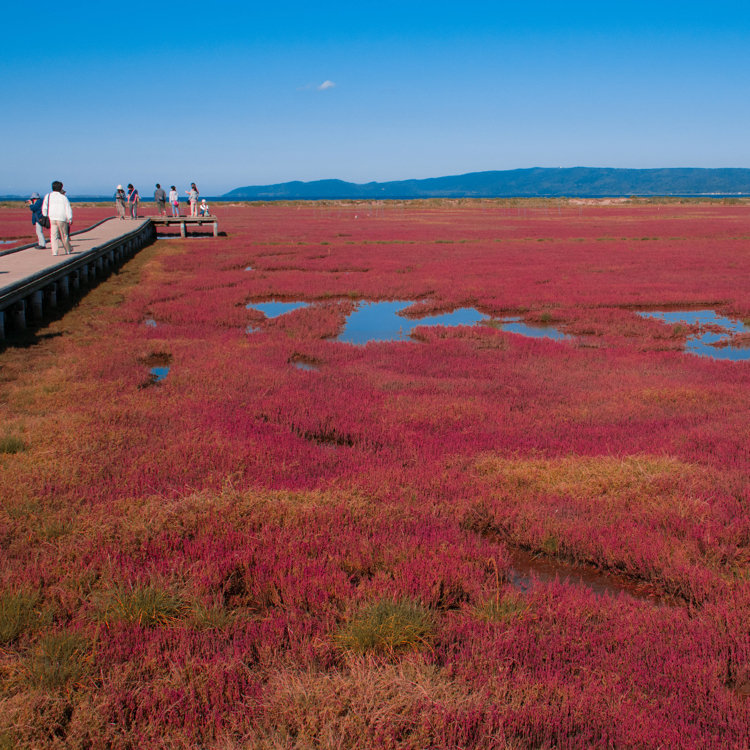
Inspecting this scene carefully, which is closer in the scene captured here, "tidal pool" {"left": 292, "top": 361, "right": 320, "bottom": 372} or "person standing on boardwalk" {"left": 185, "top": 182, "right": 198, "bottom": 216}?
"tidal pool" {"left": 292, "top": 361, "right": 320, "bottom": 372}

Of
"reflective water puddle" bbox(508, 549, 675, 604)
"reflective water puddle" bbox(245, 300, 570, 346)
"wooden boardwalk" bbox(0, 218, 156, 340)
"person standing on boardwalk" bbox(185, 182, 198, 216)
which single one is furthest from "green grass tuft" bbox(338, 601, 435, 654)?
"person standing on boardwalk" bbox(185, 182, 198, 216)

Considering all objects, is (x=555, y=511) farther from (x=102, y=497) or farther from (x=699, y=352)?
(x=699, y=352)

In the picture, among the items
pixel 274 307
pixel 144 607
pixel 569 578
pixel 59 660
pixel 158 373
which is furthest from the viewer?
pixel 274 307

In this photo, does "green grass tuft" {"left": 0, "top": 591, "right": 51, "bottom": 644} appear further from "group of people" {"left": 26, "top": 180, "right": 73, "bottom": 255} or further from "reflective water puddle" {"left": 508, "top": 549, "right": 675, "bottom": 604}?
"group of people" {"left": 26, "top": 180, "right": 73, "bottom": 255}

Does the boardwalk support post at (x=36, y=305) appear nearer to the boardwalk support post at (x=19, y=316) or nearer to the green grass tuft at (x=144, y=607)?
the boardwalk support post at (x=19, y=316)

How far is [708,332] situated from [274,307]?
11910 millimetres

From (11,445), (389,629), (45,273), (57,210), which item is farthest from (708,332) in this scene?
(57,210)

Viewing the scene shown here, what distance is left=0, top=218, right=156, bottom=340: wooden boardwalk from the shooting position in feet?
44.7

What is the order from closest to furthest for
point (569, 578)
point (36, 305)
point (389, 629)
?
point (389, 629) → point (569, 578) → point (36, 305)

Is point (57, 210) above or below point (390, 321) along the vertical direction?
above

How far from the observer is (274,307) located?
Answer: 19.2m

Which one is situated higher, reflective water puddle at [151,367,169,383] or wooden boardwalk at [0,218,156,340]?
wooden boardwalk at [0,218,156,340]

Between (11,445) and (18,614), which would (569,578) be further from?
(11,445)

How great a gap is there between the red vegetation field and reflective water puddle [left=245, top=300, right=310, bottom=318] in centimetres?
601
